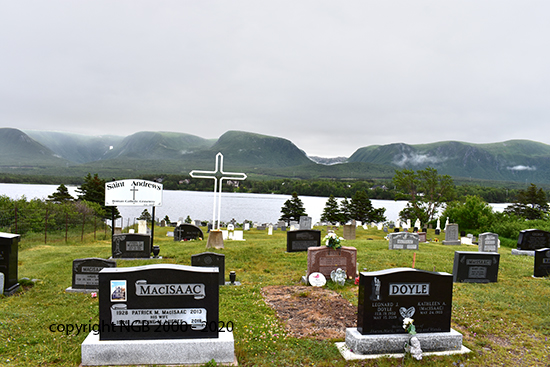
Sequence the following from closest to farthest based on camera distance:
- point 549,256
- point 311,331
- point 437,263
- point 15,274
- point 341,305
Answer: point 311,331
point 341,305
point 15,274
point 549,256
point 437,263

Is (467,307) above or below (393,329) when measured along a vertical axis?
below

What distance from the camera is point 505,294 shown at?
9.42m

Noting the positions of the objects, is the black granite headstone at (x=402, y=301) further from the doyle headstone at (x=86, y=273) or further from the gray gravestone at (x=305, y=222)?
the gray gravestone at (x=305, y=222)

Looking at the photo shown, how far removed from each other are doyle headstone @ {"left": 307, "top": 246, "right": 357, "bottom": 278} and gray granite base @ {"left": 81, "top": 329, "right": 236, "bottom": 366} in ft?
17.8

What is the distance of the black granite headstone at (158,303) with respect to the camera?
5246mm

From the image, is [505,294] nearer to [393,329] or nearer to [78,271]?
[393,329]

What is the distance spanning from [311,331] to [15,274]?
26.9 feet

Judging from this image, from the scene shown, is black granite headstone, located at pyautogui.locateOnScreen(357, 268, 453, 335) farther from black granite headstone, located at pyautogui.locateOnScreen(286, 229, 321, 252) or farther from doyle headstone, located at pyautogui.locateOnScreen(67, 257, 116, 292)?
black granite headstone, located at pyautogui.locateOnScreen(286, 229, 321, 252)

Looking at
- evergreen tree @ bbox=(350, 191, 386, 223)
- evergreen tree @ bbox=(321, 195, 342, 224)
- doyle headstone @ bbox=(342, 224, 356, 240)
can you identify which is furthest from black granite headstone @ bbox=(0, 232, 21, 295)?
evergreen tree @ bbox=(350, 191, 386, 223)

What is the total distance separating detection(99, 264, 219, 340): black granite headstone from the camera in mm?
5246

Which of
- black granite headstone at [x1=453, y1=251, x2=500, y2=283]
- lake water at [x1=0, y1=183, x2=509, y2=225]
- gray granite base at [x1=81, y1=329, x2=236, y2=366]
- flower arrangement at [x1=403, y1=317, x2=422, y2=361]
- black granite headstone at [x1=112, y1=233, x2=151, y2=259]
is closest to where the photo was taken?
gray granite base at [x1=81, y1=329, x2=236, y2=366]

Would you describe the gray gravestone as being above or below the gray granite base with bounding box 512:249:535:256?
below

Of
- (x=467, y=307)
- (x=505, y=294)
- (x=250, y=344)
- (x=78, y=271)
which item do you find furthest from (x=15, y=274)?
(x=505, y=294)

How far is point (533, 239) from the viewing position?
56.0 feet
